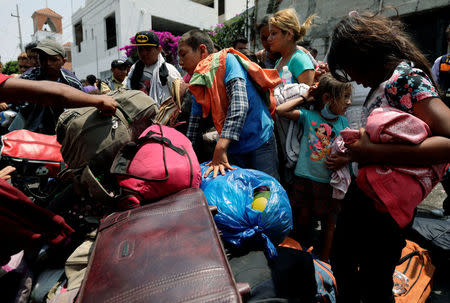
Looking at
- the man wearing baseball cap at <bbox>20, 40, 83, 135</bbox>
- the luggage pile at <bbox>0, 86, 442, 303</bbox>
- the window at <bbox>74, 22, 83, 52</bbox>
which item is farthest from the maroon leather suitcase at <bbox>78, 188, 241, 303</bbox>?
the window at <bbox>74, 22, 83, 52</bbox>

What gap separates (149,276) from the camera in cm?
83

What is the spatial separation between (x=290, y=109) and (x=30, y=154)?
6.70 ft

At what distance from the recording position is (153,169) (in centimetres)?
131

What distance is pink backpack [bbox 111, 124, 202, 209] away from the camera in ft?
4.27

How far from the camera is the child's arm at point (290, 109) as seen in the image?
230cm

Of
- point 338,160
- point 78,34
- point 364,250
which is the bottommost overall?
point 364,250

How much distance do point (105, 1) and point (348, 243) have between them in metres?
20.1

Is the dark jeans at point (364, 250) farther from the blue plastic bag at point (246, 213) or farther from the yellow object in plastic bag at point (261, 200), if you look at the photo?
the yellow object in plastic bag at point (261, 200)

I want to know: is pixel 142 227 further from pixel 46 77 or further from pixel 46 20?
pixel 46 20

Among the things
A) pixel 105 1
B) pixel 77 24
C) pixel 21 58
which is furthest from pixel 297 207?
pixel 77 24

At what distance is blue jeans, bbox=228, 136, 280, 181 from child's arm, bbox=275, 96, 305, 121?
0.39 meters

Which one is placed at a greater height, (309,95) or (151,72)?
(151,72)

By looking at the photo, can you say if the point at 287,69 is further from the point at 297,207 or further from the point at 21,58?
the point at 21,58

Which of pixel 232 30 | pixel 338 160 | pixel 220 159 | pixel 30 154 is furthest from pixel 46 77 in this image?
pixel 232 30
